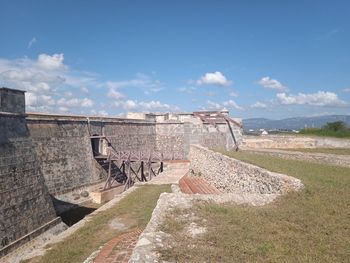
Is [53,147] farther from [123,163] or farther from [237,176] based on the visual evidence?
[237,176]

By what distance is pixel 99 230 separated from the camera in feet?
29.2

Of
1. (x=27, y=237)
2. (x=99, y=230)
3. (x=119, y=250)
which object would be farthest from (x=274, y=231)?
(x=27, y=237)

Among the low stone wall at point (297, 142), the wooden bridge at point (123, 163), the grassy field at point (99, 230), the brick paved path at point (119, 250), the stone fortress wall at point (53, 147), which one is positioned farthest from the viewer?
the low stone wall at point (297, 142)

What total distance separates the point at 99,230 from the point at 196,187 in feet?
18.6

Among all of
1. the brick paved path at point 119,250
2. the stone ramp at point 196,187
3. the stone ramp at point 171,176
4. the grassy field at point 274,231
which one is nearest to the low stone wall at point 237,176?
the stone ramp at point 196,187

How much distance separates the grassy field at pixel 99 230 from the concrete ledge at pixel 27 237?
10.8 ft

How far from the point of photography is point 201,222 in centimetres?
596

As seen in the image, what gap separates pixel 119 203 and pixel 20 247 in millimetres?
3698

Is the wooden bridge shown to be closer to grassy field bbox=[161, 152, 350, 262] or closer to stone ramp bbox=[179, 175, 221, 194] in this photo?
stone ramp bbox=[179, 175, 221, 194]

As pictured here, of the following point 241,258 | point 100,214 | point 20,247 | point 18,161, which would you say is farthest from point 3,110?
point 241,258

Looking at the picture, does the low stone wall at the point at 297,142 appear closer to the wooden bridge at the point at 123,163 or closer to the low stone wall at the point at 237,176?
the wooden bridge at the point at 123,163

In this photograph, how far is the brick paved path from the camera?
20.1 ft

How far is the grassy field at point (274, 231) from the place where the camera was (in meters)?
4.52

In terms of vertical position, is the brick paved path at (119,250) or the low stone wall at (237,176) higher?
the low stone wall at (237,176)
